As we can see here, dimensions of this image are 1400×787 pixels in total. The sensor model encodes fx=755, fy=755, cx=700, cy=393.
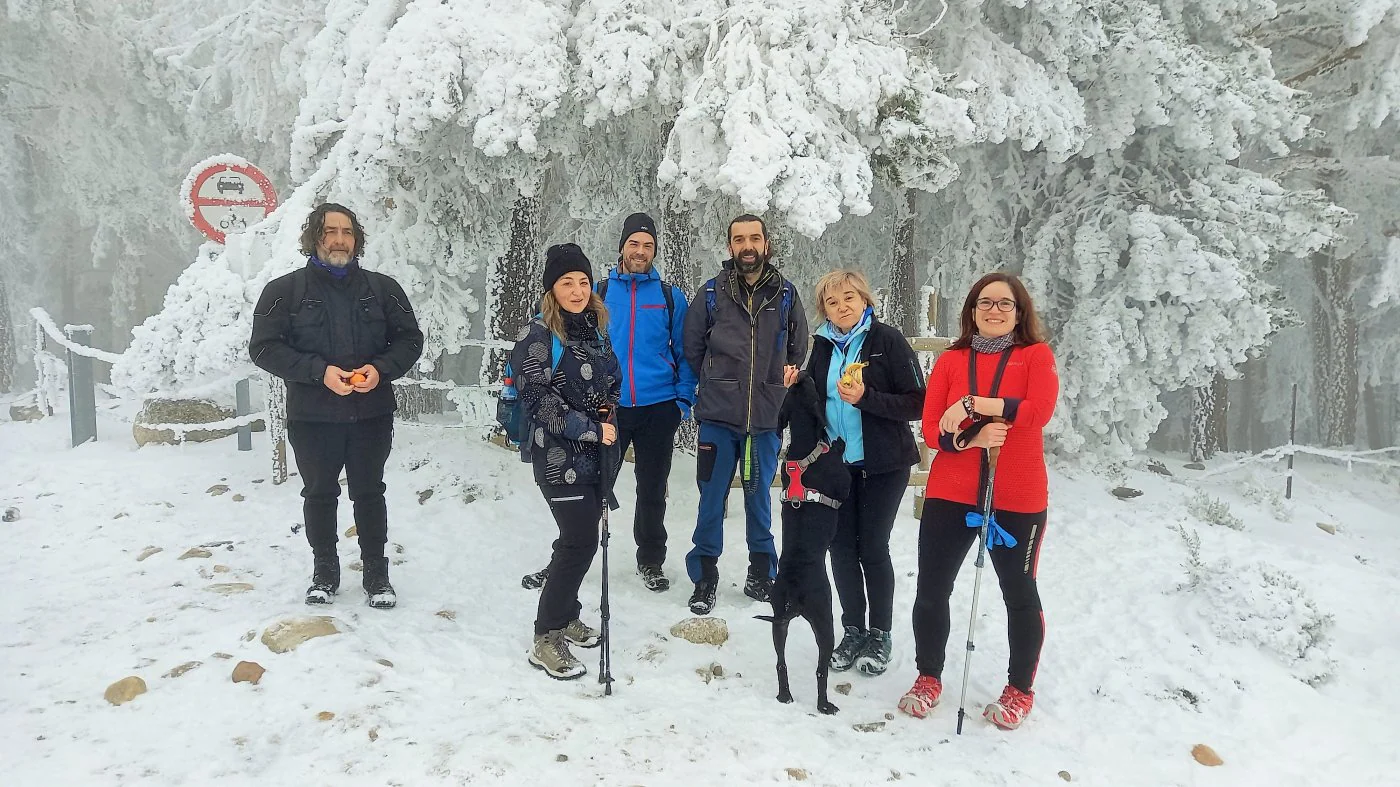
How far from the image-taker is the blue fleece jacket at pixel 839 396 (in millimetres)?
3922

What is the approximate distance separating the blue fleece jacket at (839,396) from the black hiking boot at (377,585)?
2.87 m

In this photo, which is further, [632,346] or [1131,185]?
[1131,185]

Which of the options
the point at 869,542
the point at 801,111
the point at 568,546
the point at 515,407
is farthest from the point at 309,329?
the point at 801,111

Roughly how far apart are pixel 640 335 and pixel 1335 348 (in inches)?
612

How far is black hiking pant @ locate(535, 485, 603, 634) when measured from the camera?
383 centimetres

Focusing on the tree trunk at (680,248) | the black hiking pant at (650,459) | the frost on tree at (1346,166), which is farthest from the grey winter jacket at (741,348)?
the frost on tree at (1346,166)

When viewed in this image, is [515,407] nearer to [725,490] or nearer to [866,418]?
[725,490]

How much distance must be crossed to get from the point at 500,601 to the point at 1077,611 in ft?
12.9

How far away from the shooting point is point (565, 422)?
3.78 meters

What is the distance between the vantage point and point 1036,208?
390 inches

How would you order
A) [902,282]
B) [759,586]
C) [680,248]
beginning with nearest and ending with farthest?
[759,586] → [680,248] → [902,282]

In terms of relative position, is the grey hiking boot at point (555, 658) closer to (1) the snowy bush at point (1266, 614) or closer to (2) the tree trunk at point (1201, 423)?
(1) the snowy bush at point (1266, 614)

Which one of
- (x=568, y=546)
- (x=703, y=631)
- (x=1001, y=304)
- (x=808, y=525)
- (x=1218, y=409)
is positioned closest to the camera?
(x=1001, y=304)

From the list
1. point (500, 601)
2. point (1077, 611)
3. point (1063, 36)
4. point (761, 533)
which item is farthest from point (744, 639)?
point (1063, 36)
